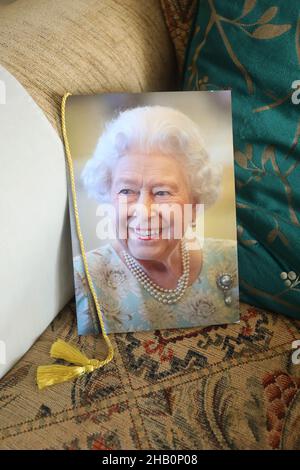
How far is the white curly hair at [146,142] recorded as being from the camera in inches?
24.4

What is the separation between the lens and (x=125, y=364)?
590mm

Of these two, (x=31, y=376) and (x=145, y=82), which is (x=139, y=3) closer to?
(x=145, y=82)

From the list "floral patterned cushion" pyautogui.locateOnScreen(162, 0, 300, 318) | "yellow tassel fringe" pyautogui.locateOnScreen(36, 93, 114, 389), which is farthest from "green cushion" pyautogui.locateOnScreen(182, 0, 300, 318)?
"yellow tassel fringe" pyautogui.locateOnScreen(36, 93, 114, 389)

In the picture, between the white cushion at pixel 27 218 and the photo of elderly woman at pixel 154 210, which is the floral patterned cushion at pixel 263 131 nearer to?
the photo of elderly woman at pixel 154 210

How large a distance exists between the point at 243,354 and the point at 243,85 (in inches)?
13.8

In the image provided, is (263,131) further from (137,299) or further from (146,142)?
(137,299)

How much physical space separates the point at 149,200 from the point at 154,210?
1cm

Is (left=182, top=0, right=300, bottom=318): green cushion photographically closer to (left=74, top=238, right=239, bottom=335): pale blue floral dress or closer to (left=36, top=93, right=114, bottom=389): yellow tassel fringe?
(left=74, top=238, right=239, bottom=335): pale blue floral dress

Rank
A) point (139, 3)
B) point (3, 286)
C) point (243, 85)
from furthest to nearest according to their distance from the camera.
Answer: point (139, 3) → point (243, 85) → point (3, 286)

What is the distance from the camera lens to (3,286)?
0.53 metres

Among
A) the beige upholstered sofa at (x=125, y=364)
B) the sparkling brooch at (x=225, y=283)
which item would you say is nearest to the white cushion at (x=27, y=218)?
the beige upholstered sofa at (x=125, y=364)

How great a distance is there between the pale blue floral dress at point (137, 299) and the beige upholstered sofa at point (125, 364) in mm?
16

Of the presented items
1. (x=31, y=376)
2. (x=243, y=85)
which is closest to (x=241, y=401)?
(x=31, y=376)

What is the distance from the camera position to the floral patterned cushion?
608 millimetres
